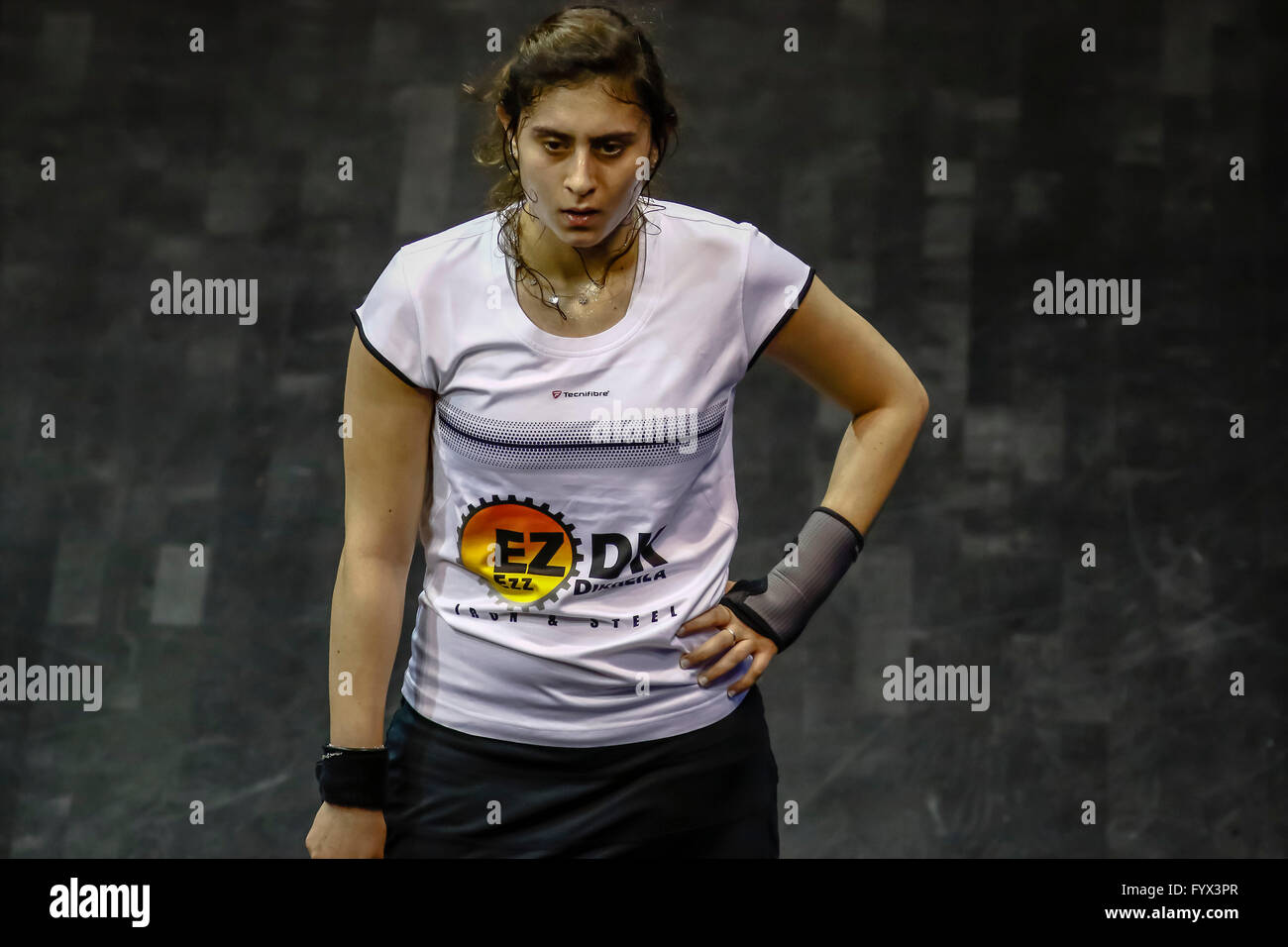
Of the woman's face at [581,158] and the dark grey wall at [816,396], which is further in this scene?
the dark grey wall at [816,396]

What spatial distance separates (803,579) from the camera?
5.20ft

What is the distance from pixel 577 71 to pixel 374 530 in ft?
1.62

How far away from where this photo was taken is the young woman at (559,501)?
4.21 ft

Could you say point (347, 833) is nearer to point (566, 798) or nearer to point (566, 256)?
point (566, 798)

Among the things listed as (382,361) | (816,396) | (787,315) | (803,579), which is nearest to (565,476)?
(382,361)

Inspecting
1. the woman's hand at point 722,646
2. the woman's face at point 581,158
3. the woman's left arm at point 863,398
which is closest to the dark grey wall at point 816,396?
the woman's left arm at point 863,398

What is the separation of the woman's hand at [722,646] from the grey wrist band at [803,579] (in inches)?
3.8

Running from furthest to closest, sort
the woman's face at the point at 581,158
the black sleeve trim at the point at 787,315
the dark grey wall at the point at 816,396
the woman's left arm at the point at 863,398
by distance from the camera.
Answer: the dark grey wall at the point at 816,396 → the woman's left arm at the point at 863,398 → the black sleeve trim at the point at 787,315 → the woman's face at the point at 581,158

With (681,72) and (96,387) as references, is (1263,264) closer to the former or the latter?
(681,72)

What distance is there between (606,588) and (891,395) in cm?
51

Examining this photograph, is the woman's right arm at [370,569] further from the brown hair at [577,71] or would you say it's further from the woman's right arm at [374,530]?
the brown hair at [577,71]

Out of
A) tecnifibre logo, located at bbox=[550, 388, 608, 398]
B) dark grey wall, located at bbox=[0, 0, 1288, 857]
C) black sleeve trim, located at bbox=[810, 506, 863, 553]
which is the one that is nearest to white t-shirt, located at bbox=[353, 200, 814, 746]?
tecnifibre logo, located at bbox=[550, 388, 608, 398]
